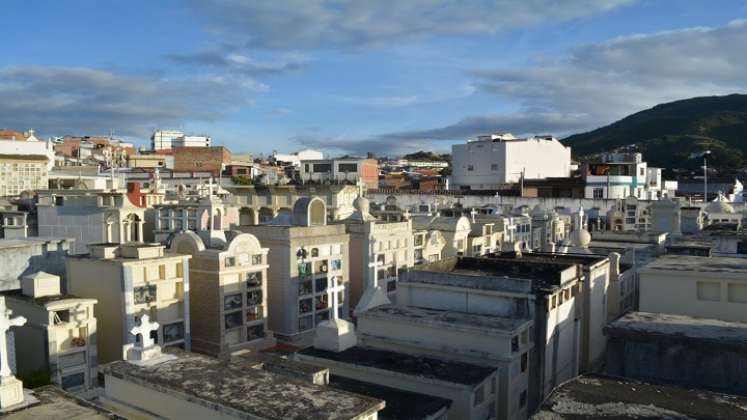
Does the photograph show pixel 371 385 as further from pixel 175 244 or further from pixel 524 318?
pixel 175 244

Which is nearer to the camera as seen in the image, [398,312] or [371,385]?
[371,385]

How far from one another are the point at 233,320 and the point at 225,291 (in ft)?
4.60

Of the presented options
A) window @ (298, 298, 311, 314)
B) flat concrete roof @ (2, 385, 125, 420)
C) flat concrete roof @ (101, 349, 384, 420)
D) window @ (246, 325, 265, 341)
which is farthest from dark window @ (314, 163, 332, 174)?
flat concrete roof @ (2, 385, 125, 420)

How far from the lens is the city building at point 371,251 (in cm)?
3500

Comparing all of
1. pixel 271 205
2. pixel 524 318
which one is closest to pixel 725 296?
pixel 524 318

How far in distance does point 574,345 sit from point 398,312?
28.3 feet

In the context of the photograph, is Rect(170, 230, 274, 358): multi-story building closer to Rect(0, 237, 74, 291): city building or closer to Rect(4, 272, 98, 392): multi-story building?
Rect(4, 272, 98, 392): multi-story building

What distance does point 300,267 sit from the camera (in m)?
29.5

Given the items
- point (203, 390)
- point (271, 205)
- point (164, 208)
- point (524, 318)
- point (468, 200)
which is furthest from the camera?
point (468, 200)

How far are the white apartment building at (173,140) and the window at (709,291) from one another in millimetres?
107233

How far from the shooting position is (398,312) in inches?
874

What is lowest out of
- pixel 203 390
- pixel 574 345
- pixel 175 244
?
pixel 574 345

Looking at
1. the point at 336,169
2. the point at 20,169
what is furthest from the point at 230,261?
the point at 336,169

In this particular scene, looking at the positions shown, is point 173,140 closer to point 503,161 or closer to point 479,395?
point 503,161
